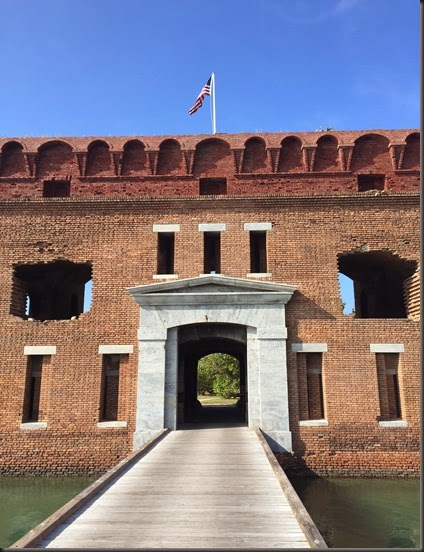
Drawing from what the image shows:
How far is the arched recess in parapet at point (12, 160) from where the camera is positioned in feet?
52.1

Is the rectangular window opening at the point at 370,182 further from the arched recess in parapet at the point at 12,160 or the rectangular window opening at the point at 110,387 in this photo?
the arched recess in parapet at the point at 12,160

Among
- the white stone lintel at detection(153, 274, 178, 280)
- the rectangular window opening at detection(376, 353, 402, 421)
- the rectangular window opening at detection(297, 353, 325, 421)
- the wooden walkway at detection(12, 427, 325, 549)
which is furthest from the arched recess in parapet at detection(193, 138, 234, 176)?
the wooden walkway at detection(12, 427, 325, 549)

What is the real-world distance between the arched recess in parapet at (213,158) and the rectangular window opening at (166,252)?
2.52m

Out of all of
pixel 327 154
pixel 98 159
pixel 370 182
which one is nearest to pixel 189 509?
pixel 98 159

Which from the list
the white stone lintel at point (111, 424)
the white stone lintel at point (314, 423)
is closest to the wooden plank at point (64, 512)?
the white stone lintel at point (111, 424)

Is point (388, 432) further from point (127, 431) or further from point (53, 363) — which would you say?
point (53, 363)

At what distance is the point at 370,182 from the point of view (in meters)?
15.9

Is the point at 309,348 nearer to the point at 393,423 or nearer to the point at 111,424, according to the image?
the point at 393,423

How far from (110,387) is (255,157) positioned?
30.1 feet

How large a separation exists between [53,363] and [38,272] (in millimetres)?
5050

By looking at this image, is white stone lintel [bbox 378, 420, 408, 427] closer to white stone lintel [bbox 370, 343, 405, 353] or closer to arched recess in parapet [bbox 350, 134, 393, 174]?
white stone lintel [bbox 370, 343, 405, 353]

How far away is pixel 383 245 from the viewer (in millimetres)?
14352

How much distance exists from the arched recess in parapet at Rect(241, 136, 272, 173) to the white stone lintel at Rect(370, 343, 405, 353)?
6.82 metres

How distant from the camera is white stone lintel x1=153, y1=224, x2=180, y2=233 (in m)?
14.6
